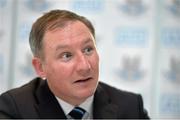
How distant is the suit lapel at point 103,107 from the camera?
1572 millimetres

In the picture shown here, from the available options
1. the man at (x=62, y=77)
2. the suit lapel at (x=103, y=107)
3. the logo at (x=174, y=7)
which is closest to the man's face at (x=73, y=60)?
the man at (x=62, y=77)

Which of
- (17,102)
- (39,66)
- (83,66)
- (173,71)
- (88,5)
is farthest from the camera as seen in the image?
(88,5)

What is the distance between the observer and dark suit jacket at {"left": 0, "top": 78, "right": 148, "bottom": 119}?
1.50m

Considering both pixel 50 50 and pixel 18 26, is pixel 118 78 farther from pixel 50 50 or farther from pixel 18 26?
pixel 50 50

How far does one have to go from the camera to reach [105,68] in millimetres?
3281

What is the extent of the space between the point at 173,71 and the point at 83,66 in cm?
194

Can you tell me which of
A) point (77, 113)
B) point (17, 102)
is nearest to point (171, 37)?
point (77, 113)

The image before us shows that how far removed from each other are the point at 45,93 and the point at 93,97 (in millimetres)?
216

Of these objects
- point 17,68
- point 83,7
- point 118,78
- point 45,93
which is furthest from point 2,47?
point 45,93

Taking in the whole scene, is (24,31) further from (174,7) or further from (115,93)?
(115,93)

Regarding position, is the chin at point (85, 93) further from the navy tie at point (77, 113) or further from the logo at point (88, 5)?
the logo at point (88, 5)

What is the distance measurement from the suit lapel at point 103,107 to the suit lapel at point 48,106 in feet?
0.51

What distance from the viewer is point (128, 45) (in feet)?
10.8

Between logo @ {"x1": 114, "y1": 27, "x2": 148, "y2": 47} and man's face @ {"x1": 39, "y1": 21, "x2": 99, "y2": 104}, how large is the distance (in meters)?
1.78
